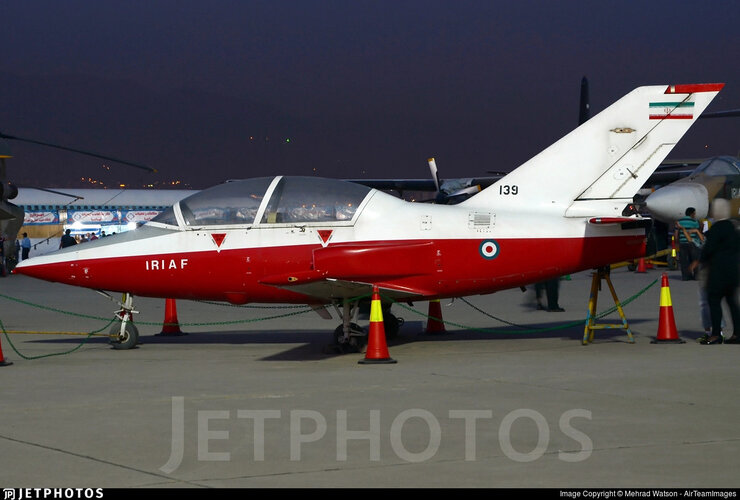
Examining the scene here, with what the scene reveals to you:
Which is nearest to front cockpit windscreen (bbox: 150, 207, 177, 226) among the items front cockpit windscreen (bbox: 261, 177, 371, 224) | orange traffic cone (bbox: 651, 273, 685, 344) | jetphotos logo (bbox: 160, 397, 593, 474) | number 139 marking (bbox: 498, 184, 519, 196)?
front cockpit windscreen (bbox: 261, 177, 371, 224)

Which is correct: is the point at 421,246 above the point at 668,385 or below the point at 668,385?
above

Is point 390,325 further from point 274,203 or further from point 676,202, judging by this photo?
point 676,202

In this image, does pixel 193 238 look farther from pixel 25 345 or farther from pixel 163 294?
pixel 25 345

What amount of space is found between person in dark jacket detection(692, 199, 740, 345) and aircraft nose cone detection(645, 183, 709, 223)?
9.23 meters

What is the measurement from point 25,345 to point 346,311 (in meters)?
5.31

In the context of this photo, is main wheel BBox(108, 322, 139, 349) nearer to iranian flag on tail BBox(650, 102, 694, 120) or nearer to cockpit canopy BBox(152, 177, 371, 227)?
cockpit canopy BBox(152, 177, 371, 227)

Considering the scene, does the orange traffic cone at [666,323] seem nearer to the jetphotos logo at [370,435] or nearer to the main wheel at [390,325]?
the main wheel at [390,325]

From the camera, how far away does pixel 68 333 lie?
17.0 metres

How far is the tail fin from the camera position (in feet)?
44.2

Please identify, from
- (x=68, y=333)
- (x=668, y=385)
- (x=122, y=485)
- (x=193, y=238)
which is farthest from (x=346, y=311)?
(x=122, y=485)

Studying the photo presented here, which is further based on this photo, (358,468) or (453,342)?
(453,342)

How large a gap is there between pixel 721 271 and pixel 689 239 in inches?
305

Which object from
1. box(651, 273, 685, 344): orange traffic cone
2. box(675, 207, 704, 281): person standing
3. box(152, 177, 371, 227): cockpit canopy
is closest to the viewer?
box(152, 177, 371, 227): cockpit canopy

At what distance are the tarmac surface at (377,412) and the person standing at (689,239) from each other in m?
2.96
